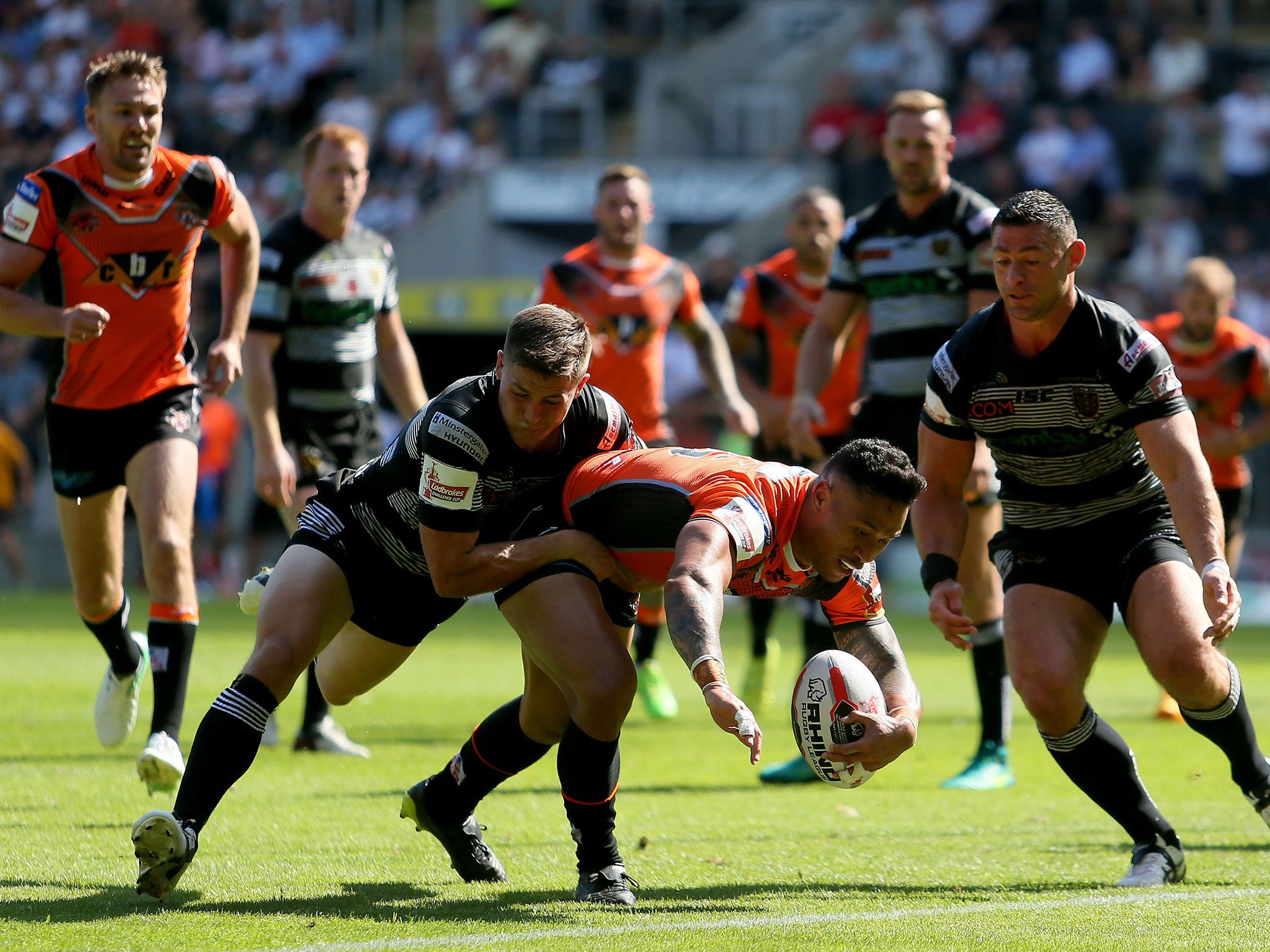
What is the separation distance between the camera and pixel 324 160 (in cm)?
799

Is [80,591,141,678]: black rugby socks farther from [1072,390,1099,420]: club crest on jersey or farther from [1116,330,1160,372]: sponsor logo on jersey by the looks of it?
[1116,330,1160,372]: sponsor logo on jersey

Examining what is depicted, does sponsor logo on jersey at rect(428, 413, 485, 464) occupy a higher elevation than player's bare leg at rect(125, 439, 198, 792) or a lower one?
higher

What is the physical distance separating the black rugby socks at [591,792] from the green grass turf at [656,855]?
0.17 meters

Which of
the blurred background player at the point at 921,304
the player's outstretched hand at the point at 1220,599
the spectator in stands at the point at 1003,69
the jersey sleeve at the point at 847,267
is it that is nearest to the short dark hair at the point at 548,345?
the player's outstretched hand at the point at 1220,599

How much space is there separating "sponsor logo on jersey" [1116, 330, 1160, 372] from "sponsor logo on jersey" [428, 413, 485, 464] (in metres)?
2.04

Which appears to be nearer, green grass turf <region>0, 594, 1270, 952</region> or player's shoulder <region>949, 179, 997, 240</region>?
green grass turf <region>0, 594, 1270, 952</region>

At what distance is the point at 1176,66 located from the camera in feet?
67.0

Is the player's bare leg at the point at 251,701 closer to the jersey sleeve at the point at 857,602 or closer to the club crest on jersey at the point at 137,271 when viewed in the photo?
the jersey sleeve at the point at 857,602

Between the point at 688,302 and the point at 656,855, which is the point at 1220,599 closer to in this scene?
the point at 656,855

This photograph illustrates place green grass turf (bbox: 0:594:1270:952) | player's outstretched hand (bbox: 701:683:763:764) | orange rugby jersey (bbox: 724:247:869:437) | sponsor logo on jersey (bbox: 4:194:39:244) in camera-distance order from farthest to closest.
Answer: orange rugby jersey (bbox: 724:247:869:437) < sponsor logo on jersey (bbox: 4:194:39:244) < green grass turf (bbox: 0:594:1270:952) < player's outstretched hand (bbox: 701:683:763:764)

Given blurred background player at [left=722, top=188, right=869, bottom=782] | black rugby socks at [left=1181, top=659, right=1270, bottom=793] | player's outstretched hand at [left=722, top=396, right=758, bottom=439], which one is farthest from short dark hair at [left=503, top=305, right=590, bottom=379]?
blurred background player at [left=722, top=188, right=869, bottom=782]

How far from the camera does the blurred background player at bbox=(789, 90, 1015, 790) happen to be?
7.45 meters

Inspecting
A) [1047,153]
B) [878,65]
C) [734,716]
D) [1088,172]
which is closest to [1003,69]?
[878,65]

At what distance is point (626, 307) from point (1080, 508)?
14.5 feet
